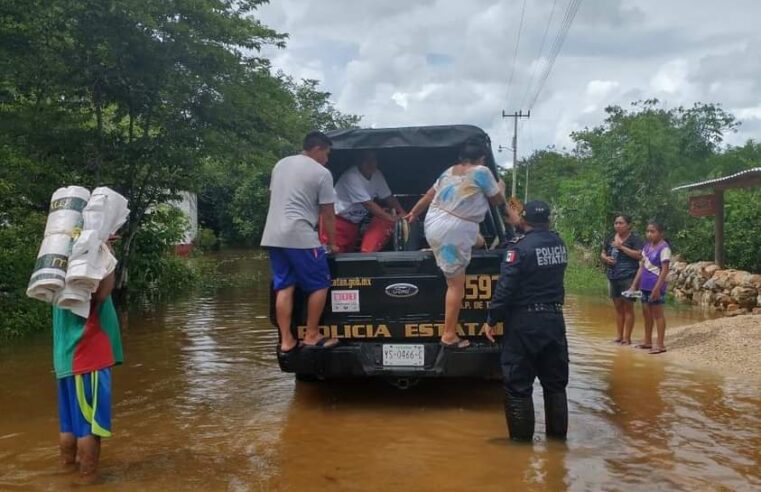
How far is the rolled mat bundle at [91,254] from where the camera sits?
13.8 feet

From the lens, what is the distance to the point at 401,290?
5.85m

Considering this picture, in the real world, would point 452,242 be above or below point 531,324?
above

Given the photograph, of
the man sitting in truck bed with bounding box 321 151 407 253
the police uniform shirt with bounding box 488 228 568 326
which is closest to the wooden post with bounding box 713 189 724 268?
the man sitting in truck bed with bounding box 321 151 407 253

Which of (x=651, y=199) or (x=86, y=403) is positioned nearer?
(x=86, y=403)

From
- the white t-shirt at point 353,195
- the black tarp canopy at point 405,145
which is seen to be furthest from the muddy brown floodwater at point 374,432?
the black tarp canopy at point 405,145

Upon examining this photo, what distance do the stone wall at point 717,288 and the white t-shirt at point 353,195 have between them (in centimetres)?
851

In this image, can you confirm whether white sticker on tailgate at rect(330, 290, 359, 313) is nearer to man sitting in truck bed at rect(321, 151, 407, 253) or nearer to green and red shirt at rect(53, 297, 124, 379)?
man sitting in truck bed at rect(321, 151, 407, 253)

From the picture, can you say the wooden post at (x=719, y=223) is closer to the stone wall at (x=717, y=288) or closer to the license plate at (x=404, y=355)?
the stone wall at (x=717, y=288)

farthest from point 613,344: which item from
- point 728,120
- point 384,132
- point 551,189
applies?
point 551,189

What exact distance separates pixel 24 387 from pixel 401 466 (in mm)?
4198

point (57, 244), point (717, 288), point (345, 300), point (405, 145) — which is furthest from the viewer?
point (717, 288)

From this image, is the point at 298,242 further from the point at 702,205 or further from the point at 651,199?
the point at 651,199

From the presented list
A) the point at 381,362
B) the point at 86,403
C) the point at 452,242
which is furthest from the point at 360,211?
the point at 86,403

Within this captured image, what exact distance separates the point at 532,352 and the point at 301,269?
1853 mm
